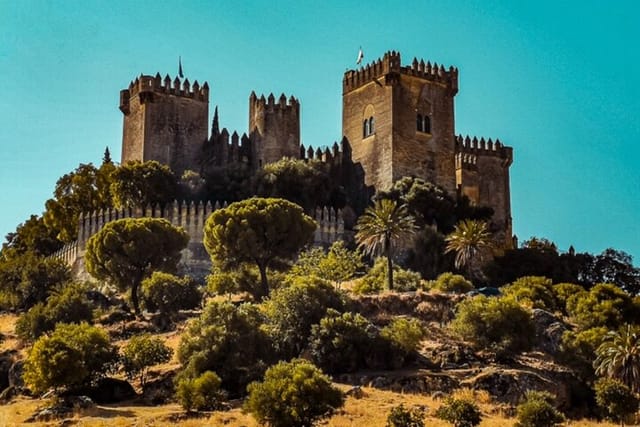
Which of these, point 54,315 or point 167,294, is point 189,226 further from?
point 54,315

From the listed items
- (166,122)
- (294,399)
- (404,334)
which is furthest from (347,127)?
(294,399)

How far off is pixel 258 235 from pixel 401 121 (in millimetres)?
21189

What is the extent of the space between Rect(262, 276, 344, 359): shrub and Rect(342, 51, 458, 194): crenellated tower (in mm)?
26646

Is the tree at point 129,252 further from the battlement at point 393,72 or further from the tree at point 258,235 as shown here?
the battlement at point 393,72

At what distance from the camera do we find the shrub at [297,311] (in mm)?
52531

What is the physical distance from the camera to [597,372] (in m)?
52.2

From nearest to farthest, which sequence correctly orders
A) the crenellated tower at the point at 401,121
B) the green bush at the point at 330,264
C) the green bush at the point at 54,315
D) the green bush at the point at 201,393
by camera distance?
the green bush at the point at 201,393 < the green bush at the point at 54,315 < the green bush at the point at 330,264 < the crenellated tower at the point at 401,121

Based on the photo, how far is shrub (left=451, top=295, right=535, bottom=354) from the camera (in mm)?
53969

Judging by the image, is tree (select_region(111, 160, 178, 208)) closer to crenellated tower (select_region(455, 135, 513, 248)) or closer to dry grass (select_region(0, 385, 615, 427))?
crenellated tower (select_region(455, 135, 513, 248))

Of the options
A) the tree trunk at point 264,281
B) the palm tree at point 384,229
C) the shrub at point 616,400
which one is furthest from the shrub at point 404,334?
the tree trunk at point 264,281

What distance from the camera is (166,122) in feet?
278

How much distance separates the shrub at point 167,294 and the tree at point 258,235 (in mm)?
2913

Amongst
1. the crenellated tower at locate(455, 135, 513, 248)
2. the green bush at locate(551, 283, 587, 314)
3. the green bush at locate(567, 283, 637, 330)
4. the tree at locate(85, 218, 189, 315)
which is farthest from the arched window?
the tree at locate(85, 218, 189, 315)

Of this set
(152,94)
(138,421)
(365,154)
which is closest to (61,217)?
(152,94)
